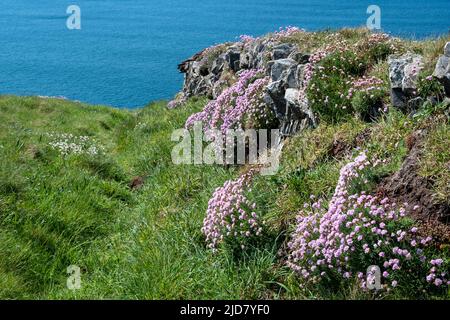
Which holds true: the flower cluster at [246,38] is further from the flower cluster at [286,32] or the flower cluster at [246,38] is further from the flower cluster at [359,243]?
the flower cluster at [359,243]

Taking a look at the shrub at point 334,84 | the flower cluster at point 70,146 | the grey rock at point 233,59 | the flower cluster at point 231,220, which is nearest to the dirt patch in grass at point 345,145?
the shrub at point 334,84

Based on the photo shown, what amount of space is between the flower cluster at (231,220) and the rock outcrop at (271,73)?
3042 millimetres

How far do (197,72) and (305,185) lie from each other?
1543 centimetres

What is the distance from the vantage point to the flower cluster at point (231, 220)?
7605 millimetres

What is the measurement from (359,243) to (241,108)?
6294 millimetres

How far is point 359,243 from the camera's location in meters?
6.34

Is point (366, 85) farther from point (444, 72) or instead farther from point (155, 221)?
point (155, 221)

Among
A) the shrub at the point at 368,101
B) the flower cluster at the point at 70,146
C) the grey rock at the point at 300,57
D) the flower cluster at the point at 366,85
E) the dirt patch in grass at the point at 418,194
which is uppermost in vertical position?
the grey rock at the point at 300,57

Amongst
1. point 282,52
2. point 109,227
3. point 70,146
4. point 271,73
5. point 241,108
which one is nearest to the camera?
point 109,227

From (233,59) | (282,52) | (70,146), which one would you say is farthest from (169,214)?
(233,59)

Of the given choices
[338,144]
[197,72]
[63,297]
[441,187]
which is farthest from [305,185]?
[197,72]

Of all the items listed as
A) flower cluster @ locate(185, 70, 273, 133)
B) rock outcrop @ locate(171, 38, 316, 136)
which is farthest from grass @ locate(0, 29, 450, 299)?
flower cluster @ locate(185, 70, 273, 133)

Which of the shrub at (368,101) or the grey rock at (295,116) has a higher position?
the shrub at (368,101)

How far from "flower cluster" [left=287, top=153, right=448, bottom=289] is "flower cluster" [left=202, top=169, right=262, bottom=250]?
2.62ft
